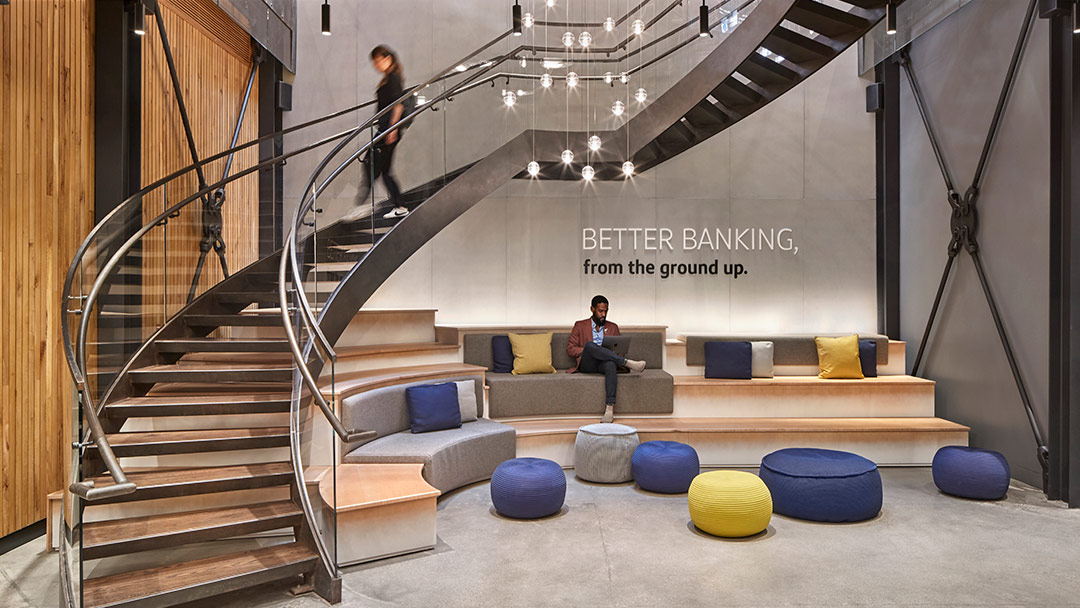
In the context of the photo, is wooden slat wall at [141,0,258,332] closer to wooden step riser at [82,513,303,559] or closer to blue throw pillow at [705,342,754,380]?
wooden step riser at [82,513,303,559]

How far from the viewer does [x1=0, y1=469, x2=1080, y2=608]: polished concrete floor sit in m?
3.81

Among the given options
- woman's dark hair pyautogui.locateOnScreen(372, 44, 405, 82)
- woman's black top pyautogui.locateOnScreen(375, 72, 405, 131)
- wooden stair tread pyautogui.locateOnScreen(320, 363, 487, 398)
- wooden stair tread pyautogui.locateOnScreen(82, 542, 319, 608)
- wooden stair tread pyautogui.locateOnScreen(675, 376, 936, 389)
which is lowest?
wooden stair tread pyautogui.locateOnScreen(82, 542, 319, 608)

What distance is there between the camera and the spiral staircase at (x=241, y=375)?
3.73 m

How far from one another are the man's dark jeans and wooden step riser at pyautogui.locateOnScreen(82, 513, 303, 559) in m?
3.53


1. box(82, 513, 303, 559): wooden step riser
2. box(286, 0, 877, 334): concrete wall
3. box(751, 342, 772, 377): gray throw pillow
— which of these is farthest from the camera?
box(286, 0, 877, 334): concrete wall

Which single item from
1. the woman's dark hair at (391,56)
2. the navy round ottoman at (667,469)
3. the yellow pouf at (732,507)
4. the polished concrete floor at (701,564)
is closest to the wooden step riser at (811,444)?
the navy round ottoman at (667,469)

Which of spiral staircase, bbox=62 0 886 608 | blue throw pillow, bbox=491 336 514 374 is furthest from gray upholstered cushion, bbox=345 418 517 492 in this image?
blue throw pillow, bbox=491 336 514 374

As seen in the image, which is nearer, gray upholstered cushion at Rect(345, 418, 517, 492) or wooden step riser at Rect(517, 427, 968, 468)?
gray upholstered cushion at Rect(345, 418, 517, 492)

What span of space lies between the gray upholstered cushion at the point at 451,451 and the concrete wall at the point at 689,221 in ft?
8.41

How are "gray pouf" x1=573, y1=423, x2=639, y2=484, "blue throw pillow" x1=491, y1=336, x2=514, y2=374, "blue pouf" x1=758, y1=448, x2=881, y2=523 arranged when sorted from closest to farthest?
"blue pouf" x1=758, y1=448, x2=881, y2=523 < "gray pouf" x1=573, y1=423, x2=639, y2=484 < "blue throw pillow" x1=491, y1=336, x2=514, y2=374

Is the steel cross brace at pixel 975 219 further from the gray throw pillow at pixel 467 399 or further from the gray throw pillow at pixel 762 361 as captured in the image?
the gray throw pillow at pixel 467 399

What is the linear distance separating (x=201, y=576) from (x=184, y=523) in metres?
0.43

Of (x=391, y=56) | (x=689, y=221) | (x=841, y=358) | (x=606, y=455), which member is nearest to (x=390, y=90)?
(x=391, y=56)

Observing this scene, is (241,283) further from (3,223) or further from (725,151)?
(725,151)
